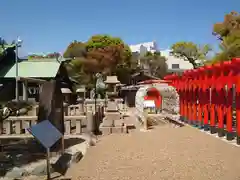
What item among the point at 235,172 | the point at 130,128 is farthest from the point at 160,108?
the point at 235,172

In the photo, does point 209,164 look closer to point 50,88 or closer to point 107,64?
point 50,88

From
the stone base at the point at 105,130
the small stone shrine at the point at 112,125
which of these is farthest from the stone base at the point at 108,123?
the stone base at the point at 105,130

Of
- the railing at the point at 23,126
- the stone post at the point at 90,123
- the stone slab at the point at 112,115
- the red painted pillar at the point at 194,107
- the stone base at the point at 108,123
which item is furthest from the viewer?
the red painted pillar at the point at 194,107

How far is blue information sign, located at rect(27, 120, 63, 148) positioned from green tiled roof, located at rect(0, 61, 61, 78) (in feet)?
68.7

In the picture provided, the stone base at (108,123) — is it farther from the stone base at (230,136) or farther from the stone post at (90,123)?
the stone base at (230,136)

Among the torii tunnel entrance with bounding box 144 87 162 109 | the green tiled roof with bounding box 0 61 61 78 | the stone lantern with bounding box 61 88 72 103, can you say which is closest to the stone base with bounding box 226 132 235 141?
the stone lantern with bounding box 61 88 72 103

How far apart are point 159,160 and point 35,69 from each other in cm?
2229

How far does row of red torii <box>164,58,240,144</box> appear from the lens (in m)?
11.3

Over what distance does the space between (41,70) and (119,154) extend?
2056 centimetres

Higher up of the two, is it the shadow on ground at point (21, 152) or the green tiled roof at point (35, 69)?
the green tiled roof at point (35, 69)

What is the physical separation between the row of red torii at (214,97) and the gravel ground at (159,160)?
3.94 feet

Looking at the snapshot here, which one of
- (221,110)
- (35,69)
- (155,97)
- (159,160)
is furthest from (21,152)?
(35,69)

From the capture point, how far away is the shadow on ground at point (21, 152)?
26.6 ft

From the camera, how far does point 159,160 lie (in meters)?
8.30
